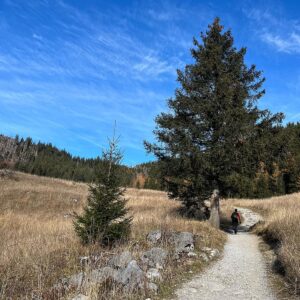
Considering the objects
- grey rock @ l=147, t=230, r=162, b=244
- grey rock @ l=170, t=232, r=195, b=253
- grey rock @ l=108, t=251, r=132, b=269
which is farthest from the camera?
grey rock @ l=147, t=230, r=162, b=244

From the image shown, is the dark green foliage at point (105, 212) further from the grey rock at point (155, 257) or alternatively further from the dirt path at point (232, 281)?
the dirt path at point (232, 281)

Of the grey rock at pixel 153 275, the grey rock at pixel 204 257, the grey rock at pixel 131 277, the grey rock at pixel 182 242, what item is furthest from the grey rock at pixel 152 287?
the grey rock at pixel 204 257

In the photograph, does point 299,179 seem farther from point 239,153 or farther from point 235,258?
point 235,258

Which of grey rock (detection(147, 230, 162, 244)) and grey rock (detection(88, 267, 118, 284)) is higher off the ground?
grey rock (detection(147, 230, 162, 244))

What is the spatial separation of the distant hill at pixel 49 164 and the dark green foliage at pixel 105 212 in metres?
0.32

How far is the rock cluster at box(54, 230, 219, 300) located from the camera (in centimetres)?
718

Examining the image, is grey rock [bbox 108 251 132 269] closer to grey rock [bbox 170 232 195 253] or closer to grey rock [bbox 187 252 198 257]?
grey rock [bbox 170 232 195 253]

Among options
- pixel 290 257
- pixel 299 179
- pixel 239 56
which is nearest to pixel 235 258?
pixel 290 257

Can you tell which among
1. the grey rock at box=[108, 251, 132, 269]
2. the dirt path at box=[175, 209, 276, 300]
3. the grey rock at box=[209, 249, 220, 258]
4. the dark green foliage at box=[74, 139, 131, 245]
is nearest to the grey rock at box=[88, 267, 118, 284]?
the grey rock at box=[108, 251, 132, 269]

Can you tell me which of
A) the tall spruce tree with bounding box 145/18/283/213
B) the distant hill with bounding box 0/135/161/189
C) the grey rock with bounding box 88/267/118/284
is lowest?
the grey rock with bounding box 88/267/118/284

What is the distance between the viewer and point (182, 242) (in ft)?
37.6

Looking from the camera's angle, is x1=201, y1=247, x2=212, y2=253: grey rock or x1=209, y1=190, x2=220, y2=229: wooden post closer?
x1=201, y1=247, x2=212, y2=253: grey rock

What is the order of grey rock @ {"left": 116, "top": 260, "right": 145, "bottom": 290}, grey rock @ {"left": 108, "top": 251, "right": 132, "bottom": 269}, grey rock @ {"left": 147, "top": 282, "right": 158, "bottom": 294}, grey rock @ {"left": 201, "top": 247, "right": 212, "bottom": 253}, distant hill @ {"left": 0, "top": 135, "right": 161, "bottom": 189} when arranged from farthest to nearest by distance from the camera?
1. distant hill @ {"left": 0, "top": 135, "right": 161, "bottom": 189}
2. grey rock @ {"left": 201, "top": 247, "right": 212, "bottom": 253}
3. grey rock @ {"left": 108, "top": 251, "right": 132, "bottom": 269}
4. grey rock @ {"left": 147, "top": 282, "right": 158, "bottom": 294}
5. grey rock @ {"left": 116, "top": 260, "right": 145, "bottom": 290}

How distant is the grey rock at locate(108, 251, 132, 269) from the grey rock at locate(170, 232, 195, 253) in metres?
2.37
